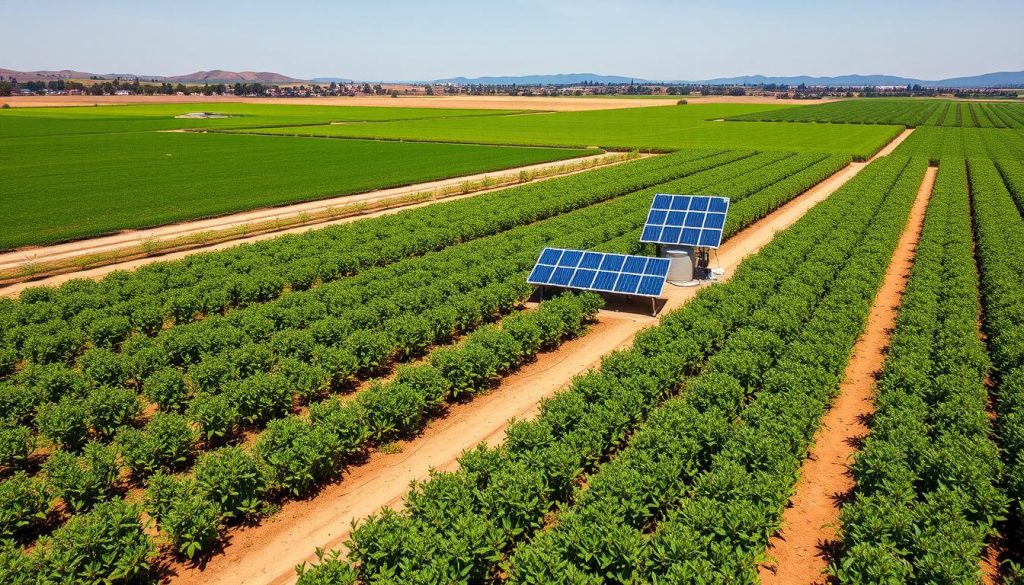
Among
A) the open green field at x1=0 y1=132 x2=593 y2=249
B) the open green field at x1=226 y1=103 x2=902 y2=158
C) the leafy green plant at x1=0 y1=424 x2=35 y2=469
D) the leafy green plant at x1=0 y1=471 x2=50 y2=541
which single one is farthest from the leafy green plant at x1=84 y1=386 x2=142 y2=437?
the open green field at x1=226 y1=103 x2=902 y2=158

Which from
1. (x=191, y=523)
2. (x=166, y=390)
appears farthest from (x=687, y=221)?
(x=191, y=523)

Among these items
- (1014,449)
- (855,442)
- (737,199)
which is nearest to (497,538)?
(855,442)

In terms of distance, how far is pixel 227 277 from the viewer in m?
22.8

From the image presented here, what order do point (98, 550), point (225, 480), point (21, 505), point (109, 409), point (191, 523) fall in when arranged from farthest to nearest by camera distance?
point (109, 409), point (225, 480), point (21, 505), point (191, 523), point (98, 550)

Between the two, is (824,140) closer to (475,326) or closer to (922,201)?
(922,201)

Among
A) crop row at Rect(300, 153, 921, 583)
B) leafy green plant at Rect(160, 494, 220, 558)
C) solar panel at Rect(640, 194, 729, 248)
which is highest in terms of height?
solar panel at Rect(640, 194, 729, 248)

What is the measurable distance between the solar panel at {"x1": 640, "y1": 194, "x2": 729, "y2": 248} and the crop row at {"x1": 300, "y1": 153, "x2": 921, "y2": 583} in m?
6.12

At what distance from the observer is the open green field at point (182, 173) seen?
122ft

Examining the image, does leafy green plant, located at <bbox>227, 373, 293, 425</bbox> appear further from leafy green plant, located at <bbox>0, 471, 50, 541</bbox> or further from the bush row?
leafy green plant, located at <bbox>0, 471, 50, 541</bbox>

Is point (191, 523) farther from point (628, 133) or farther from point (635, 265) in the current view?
point (628, 133)

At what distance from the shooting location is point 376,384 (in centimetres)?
1424

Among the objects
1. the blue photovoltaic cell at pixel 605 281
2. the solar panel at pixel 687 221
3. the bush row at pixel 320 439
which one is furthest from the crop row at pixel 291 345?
the solar panel at pixel 687 221

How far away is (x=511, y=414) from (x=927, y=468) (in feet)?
28.8

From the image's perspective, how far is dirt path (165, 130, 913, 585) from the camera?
32.6 feet
